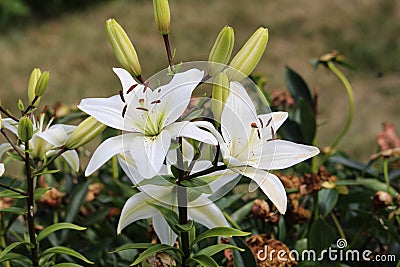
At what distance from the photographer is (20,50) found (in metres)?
4.23

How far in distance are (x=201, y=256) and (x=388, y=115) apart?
278 cm

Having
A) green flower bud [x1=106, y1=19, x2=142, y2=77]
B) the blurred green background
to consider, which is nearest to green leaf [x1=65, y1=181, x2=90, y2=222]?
green flower bud [x1=106, y1=19, x2=142, y2=77]

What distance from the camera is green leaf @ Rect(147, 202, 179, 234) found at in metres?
0.88

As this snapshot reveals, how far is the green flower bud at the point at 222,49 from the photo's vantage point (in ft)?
2.73

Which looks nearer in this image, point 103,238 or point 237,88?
point 237,88

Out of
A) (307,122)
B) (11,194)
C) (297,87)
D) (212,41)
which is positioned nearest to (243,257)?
(11,194)

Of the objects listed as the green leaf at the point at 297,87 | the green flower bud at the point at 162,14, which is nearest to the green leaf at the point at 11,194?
the green flower bud at the point at 162,14

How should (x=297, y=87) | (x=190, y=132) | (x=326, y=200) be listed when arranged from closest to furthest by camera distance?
(x=190, y=132)
(x=326, y=200)
(x=297, y=87)

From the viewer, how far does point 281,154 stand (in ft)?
2.72

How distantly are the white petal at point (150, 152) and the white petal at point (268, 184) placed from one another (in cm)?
9

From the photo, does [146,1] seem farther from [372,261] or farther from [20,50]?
[372,261]

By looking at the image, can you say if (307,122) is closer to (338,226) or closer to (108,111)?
(338,226)

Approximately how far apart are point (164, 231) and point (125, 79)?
0.22 m

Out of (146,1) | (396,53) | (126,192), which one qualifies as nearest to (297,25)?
(396,53)
